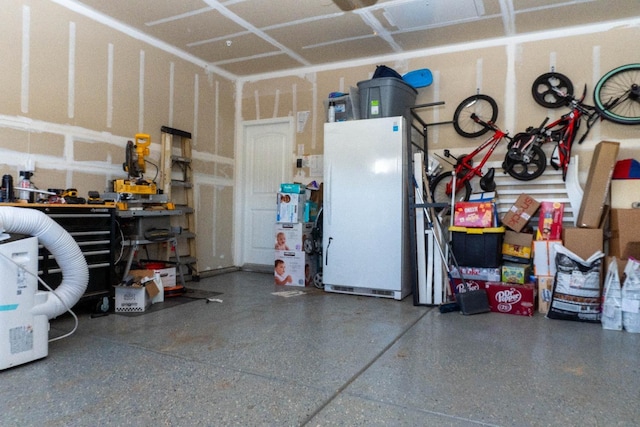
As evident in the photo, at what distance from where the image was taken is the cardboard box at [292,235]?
177 inches

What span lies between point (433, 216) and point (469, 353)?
1602 millimetres

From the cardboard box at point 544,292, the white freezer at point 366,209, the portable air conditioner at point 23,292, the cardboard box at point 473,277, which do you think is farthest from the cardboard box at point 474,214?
the portable air conditioner at point 23,292

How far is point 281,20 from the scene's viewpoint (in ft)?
12.8

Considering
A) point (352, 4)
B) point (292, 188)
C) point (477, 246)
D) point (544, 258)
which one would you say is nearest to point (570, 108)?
point (544, 258)

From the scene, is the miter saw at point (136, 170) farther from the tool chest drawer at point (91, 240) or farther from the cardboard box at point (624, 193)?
the cardboard box at point (624, 193)

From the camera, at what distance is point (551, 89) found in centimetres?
400

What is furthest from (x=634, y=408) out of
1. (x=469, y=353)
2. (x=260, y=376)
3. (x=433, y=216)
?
(x=433, y=216)

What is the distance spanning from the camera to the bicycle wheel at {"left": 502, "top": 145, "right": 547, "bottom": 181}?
12.9 feet

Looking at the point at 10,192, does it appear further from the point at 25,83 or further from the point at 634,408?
the point at 634,408

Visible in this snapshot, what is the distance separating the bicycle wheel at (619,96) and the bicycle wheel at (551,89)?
0.26 metres

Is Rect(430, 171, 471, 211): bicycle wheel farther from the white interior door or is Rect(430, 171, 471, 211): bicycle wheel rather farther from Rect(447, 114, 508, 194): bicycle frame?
the white interior door

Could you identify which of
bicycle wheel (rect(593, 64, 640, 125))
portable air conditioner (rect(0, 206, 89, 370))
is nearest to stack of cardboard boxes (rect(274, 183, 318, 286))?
portable air conditioner (rect(0, 206, 89, 370))

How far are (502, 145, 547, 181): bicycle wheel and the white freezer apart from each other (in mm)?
1101

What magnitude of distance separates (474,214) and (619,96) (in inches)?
71.8
